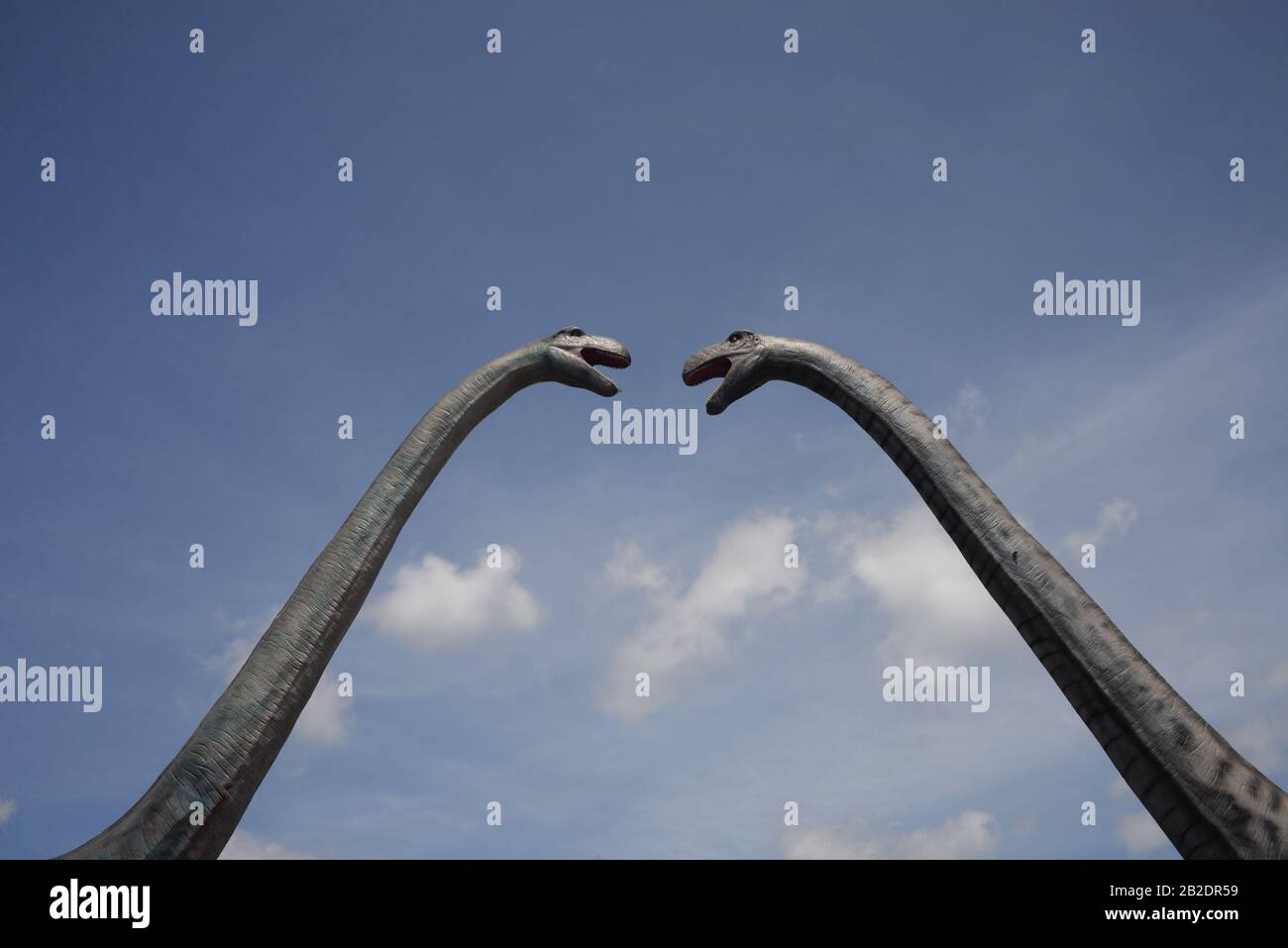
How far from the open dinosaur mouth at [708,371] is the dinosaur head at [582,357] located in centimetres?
97

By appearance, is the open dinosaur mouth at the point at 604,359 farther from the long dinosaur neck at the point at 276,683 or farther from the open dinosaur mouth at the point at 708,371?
the long dinosaur neck at the point at 276,683

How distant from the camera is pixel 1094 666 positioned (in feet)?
24.3

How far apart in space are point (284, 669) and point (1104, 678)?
23.8ft

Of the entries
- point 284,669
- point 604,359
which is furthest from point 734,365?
point 284,669

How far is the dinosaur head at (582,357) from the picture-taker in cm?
1073

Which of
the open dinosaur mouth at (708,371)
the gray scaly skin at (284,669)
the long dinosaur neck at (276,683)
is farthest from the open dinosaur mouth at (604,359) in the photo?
the long dinosaur neck at (276,683)

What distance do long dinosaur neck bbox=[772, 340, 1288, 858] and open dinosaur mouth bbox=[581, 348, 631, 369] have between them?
3.50m

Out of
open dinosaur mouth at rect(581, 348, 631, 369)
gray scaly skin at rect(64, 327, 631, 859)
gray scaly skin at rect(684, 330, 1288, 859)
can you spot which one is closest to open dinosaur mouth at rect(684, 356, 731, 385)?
open dinosaur mouth at rect(581, 348, 631, 369)

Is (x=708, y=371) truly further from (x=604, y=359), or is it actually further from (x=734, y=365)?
(x=604, y=359)

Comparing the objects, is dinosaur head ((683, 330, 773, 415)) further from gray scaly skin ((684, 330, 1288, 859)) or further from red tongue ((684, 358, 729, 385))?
gray scaly skin ((684, 330, 1288, 859))
